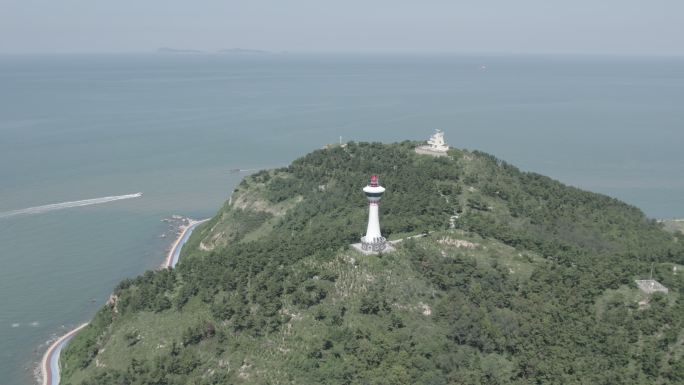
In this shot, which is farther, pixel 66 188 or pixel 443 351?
pixel 66 188

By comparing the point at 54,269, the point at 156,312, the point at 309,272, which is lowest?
the point at 54,269

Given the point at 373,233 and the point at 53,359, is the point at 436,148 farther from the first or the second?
the point at 53,359

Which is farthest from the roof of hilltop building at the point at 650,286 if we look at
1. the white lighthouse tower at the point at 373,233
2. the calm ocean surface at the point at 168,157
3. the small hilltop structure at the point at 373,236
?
the calm ocean surface at the point at 168,157

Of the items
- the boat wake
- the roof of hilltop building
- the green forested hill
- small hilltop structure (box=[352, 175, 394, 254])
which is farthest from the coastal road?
the roof of hilltop building

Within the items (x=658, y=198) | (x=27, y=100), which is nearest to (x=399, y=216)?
(x=658, y=198)

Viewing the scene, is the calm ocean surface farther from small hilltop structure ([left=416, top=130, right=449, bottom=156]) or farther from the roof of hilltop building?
the roof of hilltop building

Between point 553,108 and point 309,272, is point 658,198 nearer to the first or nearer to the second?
point 309,272
